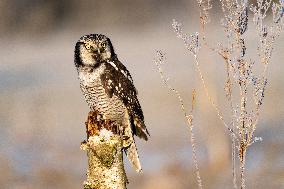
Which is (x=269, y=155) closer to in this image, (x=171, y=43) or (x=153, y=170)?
(x=153, y=170)

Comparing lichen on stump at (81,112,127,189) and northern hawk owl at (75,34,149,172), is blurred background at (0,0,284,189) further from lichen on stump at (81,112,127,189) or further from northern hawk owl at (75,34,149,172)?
→ lichen on stump at (81,112,127,189)

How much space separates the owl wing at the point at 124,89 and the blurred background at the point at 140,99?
352cm

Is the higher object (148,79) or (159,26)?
(159,26)

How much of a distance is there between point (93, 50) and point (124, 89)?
0.43 metres

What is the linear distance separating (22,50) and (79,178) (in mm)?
13715

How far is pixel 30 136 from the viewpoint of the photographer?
14.6 m

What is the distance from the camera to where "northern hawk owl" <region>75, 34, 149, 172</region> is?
19.5 feet

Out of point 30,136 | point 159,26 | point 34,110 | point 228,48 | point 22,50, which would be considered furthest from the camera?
point 159,26

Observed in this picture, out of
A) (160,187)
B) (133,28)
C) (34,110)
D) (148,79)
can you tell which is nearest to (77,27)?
(133,28)

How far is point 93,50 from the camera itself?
592cm

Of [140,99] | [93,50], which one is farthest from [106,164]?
[140,99]

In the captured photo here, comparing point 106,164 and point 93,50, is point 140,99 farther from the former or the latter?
point 106,164

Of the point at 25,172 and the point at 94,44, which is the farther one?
the point at 25,172

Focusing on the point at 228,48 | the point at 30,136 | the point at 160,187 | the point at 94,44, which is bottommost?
the point at 228,48
